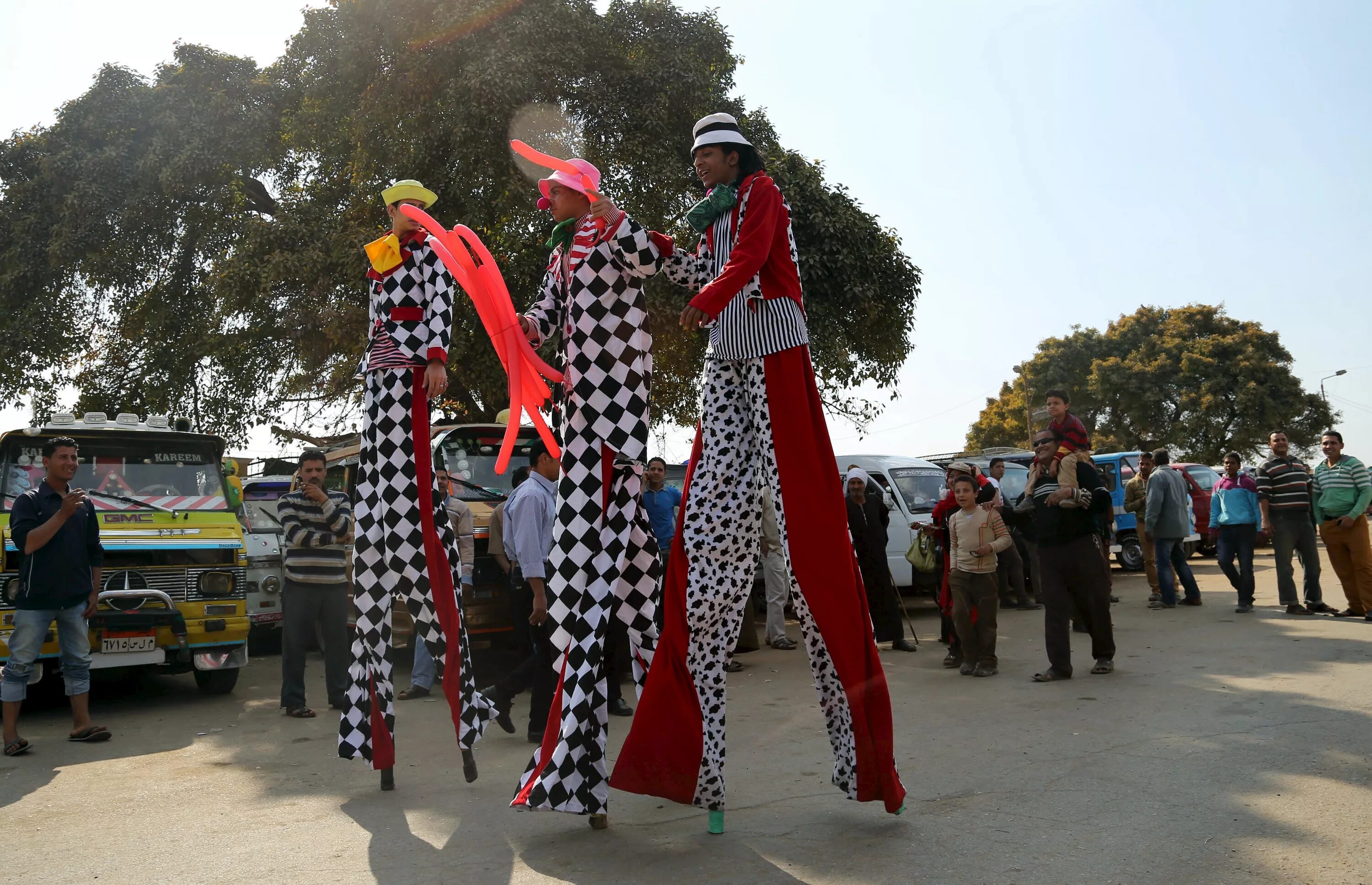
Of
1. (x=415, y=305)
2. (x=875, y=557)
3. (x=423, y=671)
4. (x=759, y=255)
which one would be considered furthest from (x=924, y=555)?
(x=759, y=255)

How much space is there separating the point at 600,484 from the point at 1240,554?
406 inches

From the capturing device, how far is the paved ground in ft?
10.9

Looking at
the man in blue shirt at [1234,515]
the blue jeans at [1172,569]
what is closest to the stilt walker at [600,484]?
the blue jeans at [1172,569]

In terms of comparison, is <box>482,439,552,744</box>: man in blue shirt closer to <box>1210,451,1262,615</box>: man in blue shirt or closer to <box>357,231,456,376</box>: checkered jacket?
<box>357,231,456,376</box>: checkered jacket

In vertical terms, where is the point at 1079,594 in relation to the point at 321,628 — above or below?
above

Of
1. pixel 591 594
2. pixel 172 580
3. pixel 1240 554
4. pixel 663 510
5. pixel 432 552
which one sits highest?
pixel 663 510

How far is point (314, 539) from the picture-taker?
770 centimetres

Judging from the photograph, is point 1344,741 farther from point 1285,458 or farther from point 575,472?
point 1285,458

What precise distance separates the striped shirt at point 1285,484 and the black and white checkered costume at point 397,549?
31.2ft

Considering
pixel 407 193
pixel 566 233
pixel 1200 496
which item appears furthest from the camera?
pixel 1200 496

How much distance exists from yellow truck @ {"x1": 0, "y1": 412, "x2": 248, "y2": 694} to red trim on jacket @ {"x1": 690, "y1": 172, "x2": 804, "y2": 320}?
5.95 m

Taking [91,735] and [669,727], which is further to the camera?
[91,735]

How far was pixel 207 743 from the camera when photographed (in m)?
6.45

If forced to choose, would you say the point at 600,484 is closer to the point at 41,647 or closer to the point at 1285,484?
the point at 41,647
